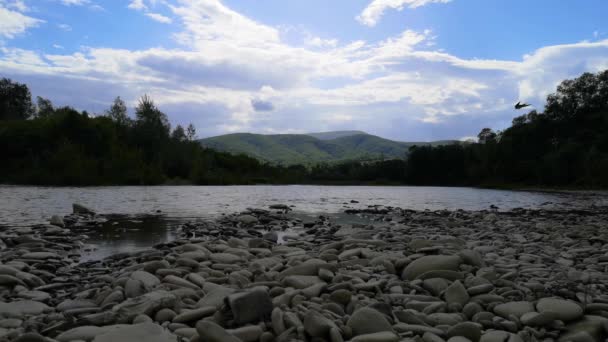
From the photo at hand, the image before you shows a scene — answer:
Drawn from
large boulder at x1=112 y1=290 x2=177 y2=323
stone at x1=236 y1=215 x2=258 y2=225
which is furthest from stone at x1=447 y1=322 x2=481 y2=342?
stone at x1=236 y1=215 x2=258 y2=225

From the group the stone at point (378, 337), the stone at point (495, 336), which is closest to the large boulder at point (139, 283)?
the stone at point (378, 337)

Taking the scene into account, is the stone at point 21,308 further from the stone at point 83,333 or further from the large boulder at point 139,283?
the stone at point 83,333

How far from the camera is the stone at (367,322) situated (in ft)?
12.5

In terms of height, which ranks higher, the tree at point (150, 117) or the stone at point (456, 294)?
the tree at point (150, 117)

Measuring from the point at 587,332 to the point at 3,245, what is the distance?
404 inches

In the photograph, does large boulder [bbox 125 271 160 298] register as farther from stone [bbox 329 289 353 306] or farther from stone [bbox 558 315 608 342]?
stone [bbox 558 315 608 342]

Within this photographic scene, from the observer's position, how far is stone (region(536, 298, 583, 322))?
4070 millimetres

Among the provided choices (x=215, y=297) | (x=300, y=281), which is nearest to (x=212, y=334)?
(x=215, y=297)

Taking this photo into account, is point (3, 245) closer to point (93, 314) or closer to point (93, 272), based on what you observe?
point (93, 272)

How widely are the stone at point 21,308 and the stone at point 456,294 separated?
15.0ft

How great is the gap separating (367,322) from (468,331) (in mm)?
914

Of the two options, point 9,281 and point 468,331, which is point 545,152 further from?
point 9,281

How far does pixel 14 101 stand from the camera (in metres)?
82.2

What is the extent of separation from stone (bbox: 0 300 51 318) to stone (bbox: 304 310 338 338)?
309 centimetres
